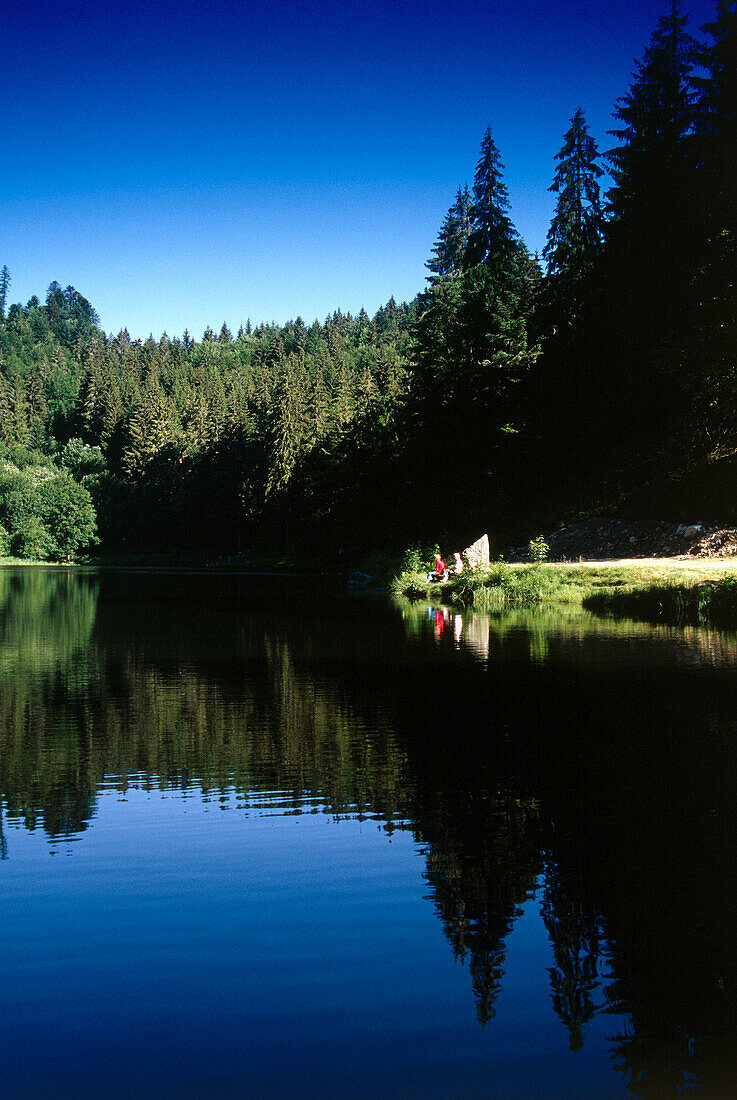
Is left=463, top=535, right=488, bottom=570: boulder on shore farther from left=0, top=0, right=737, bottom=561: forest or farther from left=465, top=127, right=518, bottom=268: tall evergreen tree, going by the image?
left=465, top=127, right=518, bottom=268: tall evergreen tree

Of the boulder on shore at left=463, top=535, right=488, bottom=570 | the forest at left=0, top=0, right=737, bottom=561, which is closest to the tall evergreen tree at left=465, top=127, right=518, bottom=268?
the forest at left=0, top=0, right=737, bottom=561

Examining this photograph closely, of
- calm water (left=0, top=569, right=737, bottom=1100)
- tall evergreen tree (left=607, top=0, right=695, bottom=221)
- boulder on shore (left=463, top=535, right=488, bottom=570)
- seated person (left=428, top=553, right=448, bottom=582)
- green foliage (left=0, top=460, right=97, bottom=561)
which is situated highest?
tall evergreen tree (left=607, top=0, right=695, bottom=221)

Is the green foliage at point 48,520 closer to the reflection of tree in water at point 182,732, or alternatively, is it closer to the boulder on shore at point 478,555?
the boulder on shore at point 478,555

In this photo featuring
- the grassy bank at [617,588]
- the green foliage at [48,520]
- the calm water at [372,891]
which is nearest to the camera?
the calm water at [372,891]

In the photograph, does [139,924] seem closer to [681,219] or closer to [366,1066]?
[366,1066]

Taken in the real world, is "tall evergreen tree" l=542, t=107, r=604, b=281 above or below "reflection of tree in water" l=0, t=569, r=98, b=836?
above

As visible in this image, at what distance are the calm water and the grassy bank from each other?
12.6 metres

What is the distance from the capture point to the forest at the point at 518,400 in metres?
41.5

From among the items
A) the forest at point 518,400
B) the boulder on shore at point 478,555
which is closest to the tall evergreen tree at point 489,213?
the forest at point 518,400

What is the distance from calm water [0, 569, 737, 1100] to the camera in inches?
181

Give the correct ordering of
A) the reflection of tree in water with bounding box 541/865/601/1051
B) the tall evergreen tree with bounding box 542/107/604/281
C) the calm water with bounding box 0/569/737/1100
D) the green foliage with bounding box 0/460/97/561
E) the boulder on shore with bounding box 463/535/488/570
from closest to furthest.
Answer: the calm water with bounding box 0/569/737/1100
the reflection of tree in water with bounding box 541/865/601/1051
the boulder on shore with bounding box 463/535/488/570
the tall evergreen tree with bounding box 542/107/604/281
the green foliage with bounding box 0/460/97/561

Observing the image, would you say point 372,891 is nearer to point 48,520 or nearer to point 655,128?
point 655,128

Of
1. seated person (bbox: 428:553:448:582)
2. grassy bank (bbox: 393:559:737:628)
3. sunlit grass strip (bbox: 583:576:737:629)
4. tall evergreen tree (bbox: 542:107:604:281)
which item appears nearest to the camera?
sunlit grass strip (bbox: 583:576:737:629)

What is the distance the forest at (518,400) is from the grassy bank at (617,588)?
7064 millimetres
